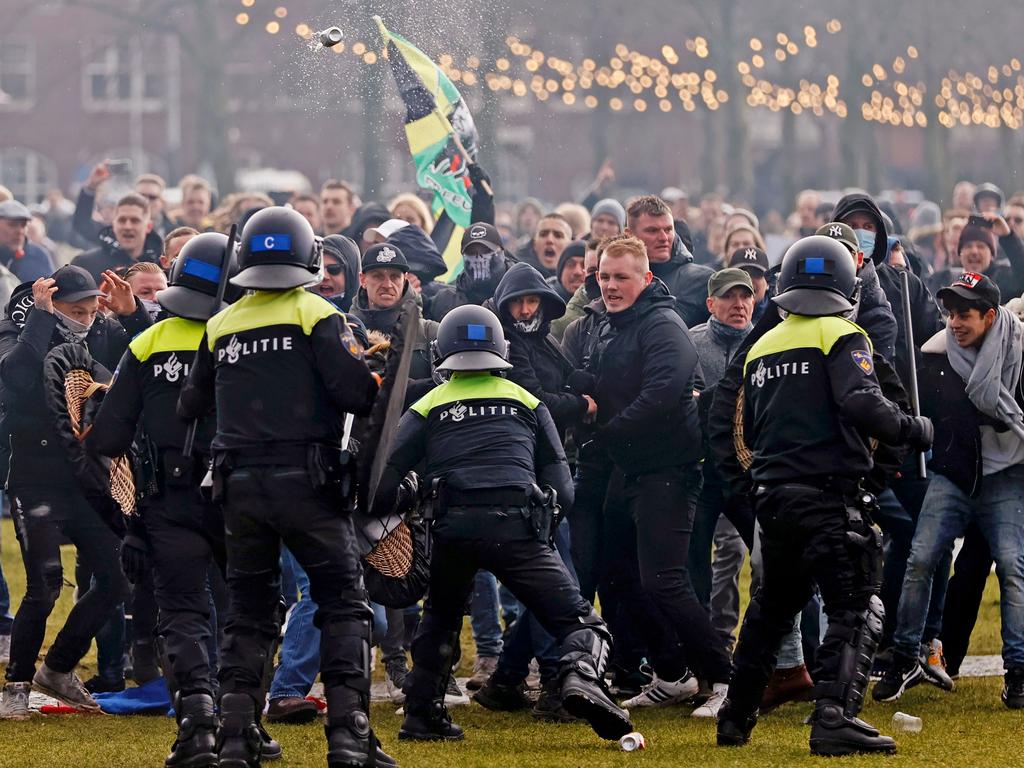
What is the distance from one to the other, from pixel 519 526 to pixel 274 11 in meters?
29.8

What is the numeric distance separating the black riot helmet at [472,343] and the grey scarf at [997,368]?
2.45 meters

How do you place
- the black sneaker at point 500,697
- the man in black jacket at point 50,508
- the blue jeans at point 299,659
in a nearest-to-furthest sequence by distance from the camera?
the blue jeans at point 299,659
the man in black jacket at point 50,508
the black sneaker at point 500,697

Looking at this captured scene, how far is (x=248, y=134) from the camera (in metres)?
53.7

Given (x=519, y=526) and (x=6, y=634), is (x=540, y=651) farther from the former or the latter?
(x=6, y=634)

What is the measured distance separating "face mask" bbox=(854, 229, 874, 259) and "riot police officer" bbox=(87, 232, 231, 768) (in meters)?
3.41

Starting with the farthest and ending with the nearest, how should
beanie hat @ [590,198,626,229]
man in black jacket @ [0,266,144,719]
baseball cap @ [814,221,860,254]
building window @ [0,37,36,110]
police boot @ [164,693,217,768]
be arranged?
building window @ [0,37,36,110], beanie hat @ [590,198,626,229], man in black jacket @ [0,266,144,719], baseball cap @ [814,221,860,254], police boot @ [164,693,217,768]

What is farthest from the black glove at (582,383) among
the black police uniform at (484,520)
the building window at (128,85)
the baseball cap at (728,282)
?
the building window at (128,85)

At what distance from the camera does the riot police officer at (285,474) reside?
718 centimetres

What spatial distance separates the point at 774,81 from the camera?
141ft

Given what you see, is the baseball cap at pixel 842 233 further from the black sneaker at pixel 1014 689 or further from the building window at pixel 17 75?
the building window at pixel 17 75

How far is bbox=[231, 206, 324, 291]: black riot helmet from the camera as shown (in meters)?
7.27

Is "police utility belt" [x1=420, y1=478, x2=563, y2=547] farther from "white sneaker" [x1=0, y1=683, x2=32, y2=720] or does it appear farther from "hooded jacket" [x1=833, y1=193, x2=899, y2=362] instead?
"white sneaker" [x1=0, y1=683, x2=32, y2=720]

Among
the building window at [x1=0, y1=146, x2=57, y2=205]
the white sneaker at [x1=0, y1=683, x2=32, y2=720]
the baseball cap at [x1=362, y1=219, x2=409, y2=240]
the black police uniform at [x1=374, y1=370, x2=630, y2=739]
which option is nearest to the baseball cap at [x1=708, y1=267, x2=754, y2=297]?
the black police uniform at [x1=374, y1=370, x2=630, y2=739]

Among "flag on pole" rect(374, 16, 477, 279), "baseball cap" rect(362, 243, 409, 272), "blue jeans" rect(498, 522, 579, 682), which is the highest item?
"flag on pole" rect(374, 16, 477, 279)
